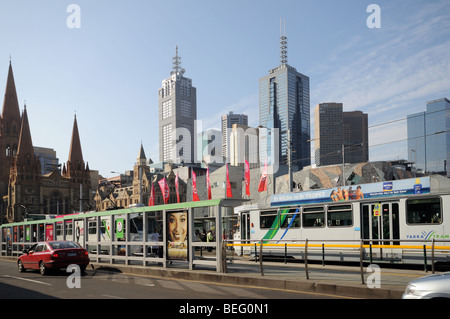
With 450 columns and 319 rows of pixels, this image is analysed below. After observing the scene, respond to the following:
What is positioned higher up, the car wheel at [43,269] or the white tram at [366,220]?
the white tram at [366,220]

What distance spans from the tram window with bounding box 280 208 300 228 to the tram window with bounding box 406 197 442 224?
6061 mm

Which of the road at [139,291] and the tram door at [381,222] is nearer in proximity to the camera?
the road at [139,291]

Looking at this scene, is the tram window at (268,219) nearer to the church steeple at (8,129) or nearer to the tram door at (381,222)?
the tram door at (381,222)

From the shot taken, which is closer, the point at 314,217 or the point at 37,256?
the point at 37,256

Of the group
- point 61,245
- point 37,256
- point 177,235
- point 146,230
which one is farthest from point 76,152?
point 177,235

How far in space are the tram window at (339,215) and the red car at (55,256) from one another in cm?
1132

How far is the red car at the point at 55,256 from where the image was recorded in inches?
766

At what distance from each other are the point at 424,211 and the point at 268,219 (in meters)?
8.98

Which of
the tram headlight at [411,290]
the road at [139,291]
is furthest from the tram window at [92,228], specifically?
the tram headlight at [411,290]

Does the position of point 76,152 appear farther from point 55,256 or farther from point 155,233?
point 155,233

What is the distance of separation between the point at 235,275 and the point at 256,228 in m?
11.7

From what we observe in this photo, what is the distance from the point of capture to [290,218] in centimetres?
2442

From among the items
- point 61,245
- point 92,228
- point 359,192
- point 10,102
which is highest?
point 10,102
